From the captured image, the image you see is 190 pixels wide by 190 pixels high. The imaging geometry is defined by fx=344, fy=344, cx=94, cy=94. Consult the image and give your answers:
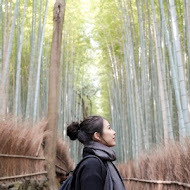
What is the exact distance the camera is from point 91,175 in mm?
1241

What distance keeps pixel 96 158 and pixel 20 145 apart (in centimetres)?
251

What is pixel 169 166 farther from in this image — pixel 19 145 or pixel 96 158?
pixel 19 145

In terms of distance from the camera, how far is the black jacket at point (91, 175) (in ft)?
4.04

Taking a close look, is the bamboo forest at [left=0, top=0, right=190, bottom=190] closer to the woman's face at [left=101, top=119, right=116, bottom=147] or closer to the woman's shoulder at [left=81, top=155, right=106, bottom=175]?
the woman's face at [left=101, top=119, right=116, bottom=147]

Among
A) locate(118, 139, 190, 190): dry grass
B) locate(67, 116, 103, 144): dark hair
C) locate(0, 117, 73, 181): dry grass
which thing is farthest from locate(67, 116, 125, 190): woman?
locate(0, 117, 73, 181): dry grass

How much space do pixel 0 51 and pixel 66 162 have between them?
2.62 m

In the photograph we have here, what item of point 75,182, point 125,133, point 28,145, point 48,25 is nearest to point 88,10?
point 48,25

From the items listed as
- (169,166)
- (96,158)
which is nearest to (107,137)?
(96,158)

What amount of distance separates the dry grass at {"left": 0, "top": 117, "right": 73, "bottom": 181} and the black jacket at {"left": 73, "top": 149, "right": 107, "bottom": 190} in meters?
1.86

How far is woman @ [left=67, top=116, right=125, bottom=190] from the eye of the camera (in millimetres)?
1248

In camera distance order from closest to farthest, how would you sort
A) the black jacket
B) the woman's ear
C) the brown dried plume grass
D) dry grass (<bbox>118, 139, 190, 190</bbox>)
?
1. the black jacket
2. the woman's ear
3. dry grass (<bbox>118, 139, 190, 190</bbox>)
4. the brown dried plume grass

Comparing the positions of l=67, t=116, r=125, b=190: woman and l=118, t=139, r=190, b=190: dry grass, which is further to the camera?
l=118, t=139, r=190, b=190: dry grass

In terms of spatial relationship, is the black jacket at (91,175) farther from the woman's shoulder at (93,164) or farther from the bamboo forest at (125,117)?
the bamboo forest at (125,117)

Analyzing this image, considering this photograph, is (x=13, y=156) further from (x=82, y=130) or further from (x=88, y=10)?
(x=88, y=10)
